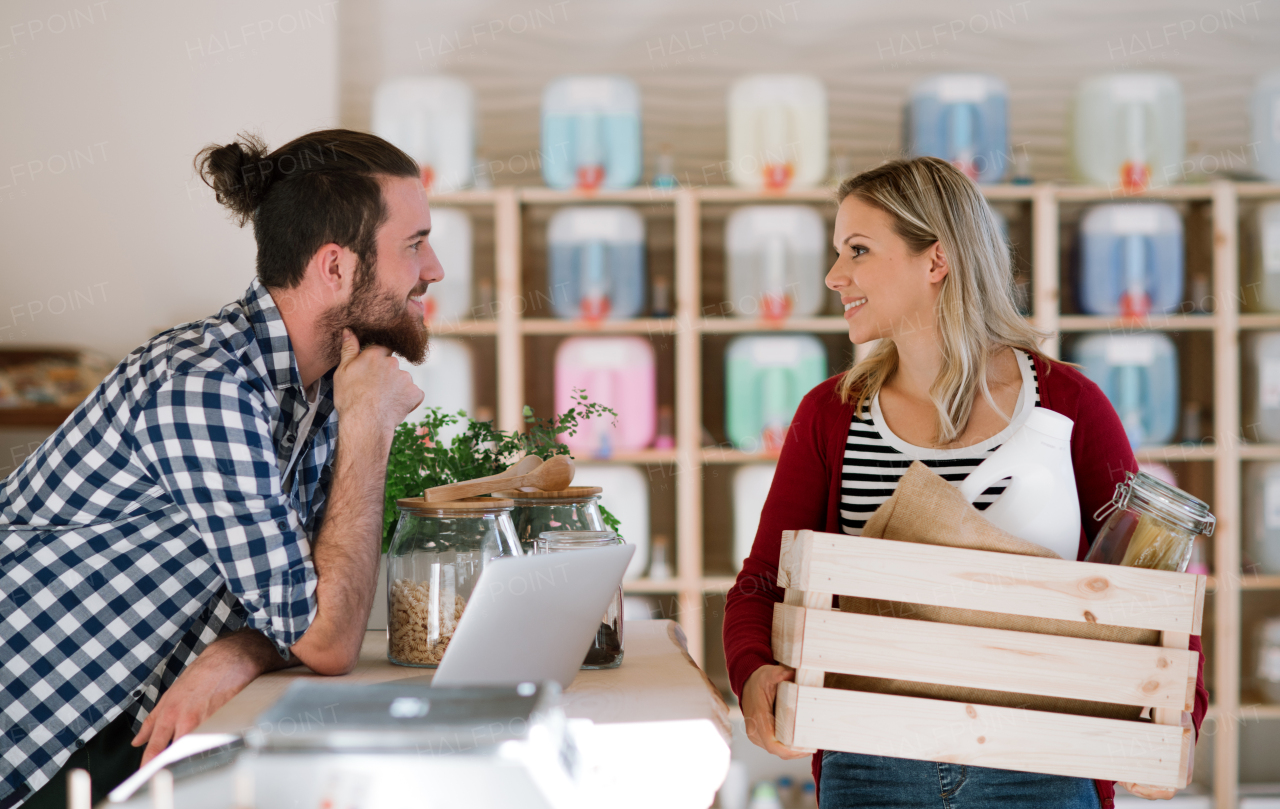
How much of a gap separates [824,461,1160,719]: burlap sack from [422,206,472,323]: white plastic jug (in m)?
2.05

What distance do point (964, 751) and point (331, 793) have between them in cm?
62

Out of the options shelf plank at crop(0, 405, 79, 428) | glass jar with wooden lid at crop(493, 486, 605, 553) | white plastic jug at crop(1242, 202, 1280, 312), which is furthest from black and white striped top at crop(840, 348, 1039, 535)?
shelf plank at crop(0, 405, 79, 428)

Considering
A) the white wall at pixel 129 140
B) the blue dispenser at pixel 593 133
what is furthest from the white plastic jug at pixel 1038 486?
the white wall at pixel 129 140

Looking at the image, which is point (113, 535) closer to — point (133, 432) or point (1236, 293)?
point (133, 432)

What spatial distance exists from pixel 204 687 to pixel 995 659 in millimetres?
784

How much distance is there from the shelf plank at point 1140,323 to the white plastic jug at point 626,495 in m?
1.28

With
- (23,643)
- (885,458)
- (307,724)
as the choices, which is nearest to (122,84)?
(23,643)

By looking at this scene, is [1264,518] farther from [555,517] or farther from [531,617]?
[531,617]

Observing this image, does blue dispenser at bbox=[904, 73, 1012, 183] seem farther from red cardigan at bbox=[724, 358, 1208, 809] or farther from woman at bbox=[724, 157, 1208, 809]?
red cardigan at bbox=[724, 358, 1208, 809]

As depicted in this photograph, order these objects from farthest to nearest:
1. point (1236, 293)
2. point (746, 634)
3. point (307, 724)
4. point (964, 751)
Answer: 1. point (1236, 293)
2. point (746, 634)
3. point (964, 751)
4. point (307, 724)

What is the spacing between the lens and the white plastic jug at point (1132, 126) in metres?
2.84

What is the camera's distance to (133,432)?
1.07 metres

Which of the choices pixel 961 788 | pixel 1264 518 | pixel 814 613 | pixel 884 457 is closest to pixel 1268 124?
pixel 1264 518

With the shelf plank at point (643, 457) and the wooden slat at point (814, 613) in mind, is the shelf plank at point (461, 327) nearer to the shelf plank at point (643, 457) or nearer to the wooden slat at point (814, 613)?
the shelf plank at point (643, 457)
